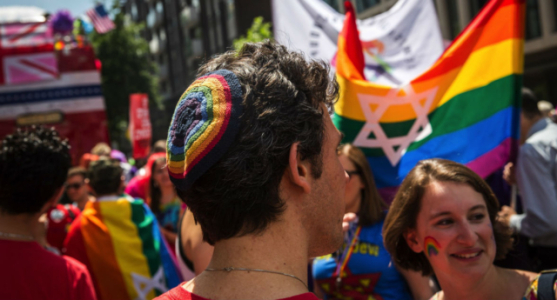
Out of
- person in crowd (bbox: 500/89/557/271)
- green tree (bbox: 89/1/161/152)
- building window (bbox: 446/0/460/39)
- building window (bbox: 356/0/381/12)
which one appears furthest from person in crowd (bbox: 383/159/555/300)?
green tree (bbox: 89/1/161/152)

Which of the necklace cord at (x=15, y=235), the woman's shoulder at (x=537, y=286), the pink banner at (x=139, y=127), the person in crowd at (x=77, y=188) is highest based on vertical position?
the necklace cord at (x=15, y=235)

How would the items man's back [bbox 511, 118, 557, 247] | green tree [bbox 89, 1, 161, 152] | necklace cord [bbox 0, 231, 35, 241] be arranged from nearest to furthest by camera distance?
necklace cord [bbox 0, 231, 35, 241] < man's back [bbox 511, 118, 557, 247] < green tree [bbox 89, 1, 161, 152]

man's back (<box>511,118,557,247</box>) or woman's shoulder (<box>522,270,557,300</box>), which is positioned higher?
woman's shoulder (<box>522,270,557,300</box>)

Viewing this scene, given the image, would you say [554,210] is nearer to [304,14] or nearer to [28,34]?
[304,14]

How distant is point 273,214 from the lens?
1.33 m

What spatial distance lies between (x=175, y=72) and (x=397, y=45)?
3869 cm

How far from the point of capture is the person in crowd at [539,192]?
3525 mm

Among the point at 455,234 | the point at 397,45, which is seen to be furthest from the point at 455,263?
the point at 397,45

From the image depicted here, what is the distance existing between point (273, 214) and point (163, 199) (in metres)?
3.97

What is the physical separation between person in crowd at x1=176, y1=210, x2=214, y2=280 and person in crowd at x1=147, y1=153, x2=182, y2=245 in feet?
6.13

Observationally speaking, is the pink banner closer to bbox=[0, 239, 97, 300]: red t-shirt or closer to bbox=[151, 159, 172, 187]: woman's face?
bbox=[151, 159, 172, 187]: woman's face

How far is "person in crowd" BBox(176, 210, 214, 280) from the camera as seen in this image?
2.82 m

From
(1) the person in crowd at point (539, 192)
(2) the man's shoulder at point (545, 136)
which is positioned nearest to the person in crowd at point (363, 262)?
(1) the person in crowd at point (539, 192)

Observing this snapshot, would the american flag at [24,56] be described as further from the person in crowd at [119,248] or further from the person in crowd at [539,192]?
the person in crowd at [539,192]
